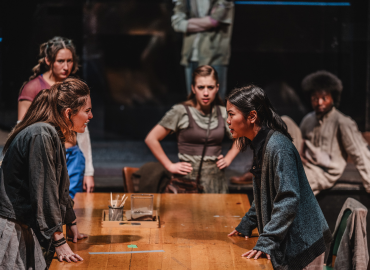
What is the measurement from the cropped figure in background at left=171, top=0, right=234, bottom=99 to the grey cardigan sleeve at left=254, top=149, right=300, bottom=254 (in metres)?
3.30

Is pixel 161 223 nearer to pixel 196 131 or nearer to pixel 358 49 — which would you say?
pixel 196 131

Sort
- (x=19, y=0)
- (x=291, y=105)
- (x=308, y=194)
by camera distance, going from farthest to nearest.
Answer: (x=291, y=105) < (x=19, y=0) < (x=308, y=194)

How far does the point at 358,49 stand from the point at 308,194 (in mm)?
4392

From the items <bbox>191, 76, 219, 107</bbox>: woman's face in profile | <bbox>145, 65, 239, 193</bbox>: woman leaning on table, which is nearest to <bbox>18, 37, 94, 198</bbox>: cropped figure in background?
<bbox>145, 65, 239, 193</bbox>: woman leaning on table

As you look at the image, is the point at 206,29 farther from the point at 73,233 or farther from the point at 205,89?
the point at 73,233

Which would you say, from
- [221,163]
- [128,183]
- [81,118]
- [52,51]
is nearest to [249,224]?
[81,118]

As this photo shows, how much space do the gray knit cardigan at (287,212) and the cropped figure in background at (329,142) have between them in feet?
7.66

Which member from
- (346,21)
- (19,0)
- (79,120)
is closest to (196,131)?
(79,120)

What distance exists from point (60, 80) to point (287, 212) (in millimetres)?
2241

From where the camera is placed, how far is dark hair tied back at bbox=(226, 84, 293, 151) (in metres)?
2.03

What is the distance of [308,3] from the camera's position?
6.04m

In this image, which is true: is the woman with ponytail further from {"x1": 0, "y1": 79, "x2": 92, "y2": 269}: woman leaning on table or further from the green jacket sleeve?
the green jacket sleeve

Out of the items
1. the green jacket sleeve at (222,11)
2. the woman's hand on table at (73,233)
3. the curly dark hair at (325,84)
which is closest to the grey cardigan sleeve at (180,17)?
the green jacket sleeve at (222,11)

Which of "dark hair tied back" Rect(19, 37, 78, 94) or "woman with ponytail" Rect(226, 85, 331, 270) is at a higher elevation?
"dark hair tied back" Rect(19, 37, 78, 94)
